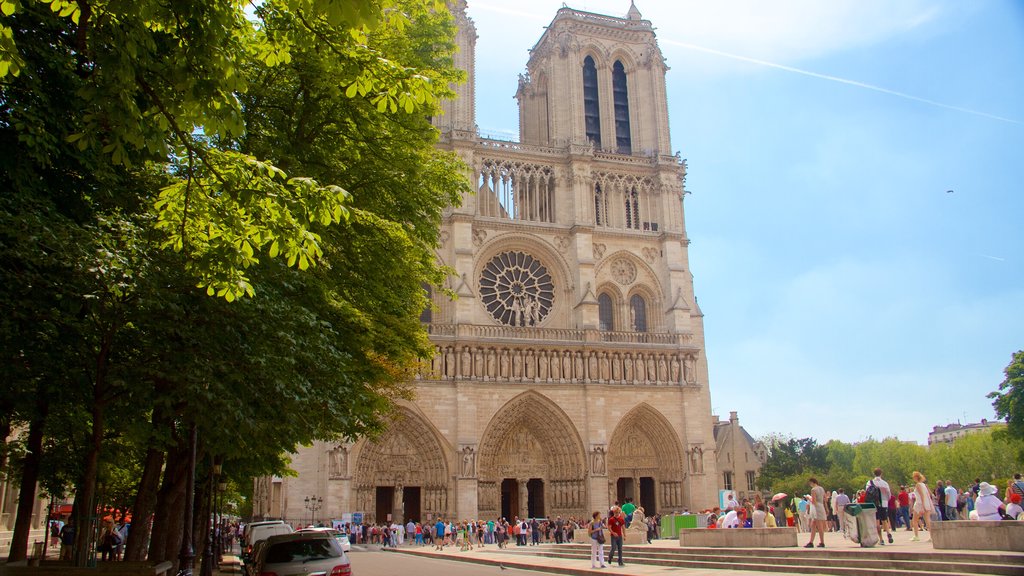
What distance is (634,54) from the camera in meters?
42.5

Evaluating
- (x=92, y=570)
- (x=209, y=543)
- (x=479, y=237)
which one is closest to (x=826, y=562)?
(x=92, y=570)

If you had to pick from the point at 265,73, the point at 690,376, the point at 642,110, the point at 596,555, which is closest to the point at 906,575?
the point at 596,555

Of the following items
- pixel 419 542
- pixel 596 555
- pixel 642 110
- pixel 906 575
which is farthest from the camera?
pixel 642 110

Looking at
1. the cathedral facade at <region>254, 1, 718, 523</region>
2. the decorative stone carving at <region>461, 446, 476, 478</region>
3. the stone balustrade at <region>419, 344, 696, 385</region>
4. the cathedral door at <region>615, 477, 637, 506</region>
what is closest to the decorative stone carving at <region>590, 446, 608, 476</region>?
the cathedral facade at <region>254, 1, 718, 523</region>

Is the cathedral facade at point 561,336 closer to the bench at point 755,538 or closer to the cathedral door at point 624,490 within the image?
the cathedral door at point 624,490

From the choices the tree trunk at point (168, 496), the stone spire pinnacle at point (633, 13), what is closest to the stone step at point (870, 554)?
the tree trunk at point (168, 496)

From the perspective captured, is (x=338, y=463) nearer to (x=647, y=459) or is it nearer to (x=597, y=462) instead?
(x=597, y=462)

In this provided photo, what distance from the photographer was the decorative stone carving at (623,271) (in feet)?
128

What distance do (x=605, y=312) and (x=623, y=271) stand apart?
2219mm

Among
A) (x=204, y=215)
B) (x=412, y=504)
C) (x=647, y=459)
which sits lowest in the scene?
(x=412, y=504)

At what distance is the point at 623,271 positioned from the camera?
39.2 m

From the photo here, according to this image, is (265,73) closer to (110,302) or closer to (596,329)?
(110,302)

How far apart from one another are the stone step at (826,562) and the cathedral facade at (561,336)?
1656cm

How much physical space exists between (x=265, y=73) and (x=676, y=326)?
1131 inches
